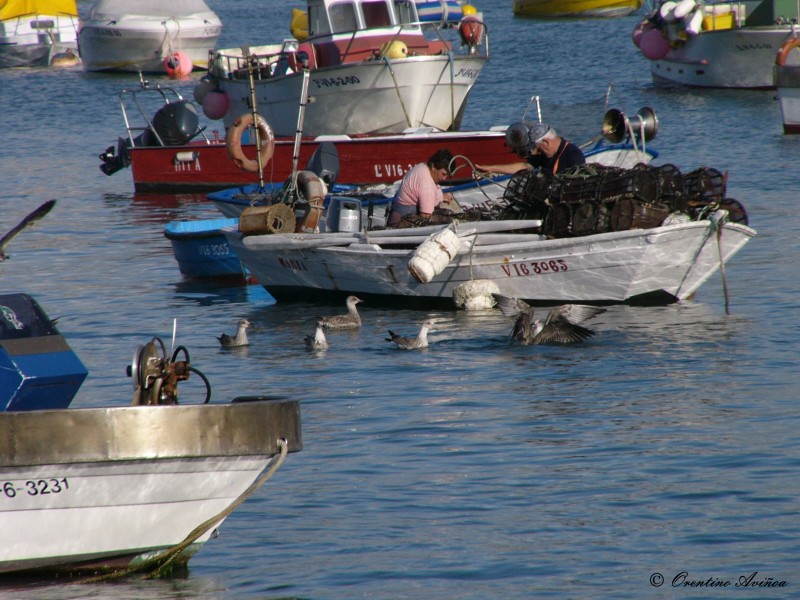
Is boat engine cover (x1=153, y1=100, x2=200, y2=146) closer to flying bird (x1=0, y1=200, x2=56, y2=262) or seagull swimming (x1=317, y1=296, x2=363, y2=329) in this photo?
seagull swimming (x1=317, y1=296, x2=363, y2=329)

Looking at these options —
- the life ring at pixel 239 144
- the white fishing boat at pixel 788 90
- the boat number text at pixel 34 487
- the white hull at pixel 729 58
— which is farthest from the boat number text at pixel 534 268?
the white hull at pixel 729 58

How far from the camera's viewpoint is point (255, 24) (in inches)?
3120

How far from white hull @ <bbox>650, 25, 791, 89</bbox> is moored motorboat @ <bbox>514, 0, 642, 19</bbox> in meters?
28.7

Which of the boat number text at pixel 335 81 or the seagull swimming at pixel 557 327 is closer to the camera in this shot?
the seagull swimming at pixel 557 327

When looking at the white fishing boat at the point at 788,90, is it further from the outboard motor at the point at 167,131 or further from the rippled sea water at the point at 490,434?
the outboard motor at the point at 167,131

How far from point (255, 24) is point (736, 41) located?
43304 mm

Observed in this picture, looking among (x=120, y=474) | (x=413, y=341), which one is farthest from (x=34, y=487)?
(x=413, y=341)

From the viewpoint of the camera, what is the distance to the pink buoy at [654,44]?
1711 inches

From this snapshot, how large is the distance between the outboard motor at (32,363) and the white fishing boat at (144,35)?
1982 inches

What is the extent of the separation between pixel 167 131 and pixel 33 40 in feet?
124

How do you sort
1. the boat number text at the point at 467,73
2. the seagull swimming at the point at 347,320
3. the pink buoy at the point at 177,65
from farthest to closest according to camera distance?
1. the pink buoy at the point at 177,65
2. the boat number text at the point at 467,73
3. the seagull swimming at the point at 347,320

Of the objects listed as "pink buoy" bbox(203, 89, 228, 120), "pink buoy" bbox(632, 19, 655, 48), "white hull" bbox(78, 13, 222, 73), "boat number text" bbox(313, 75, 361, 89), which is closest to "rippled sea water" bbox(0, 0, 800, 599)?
"boat number text" bbox(313, 75, 361, 89)

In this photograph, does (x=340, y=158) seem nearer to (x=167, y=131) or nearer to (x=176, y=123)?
(x=176, y=123)

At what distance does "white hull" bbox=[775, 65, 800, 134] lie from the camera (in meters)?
30.8
